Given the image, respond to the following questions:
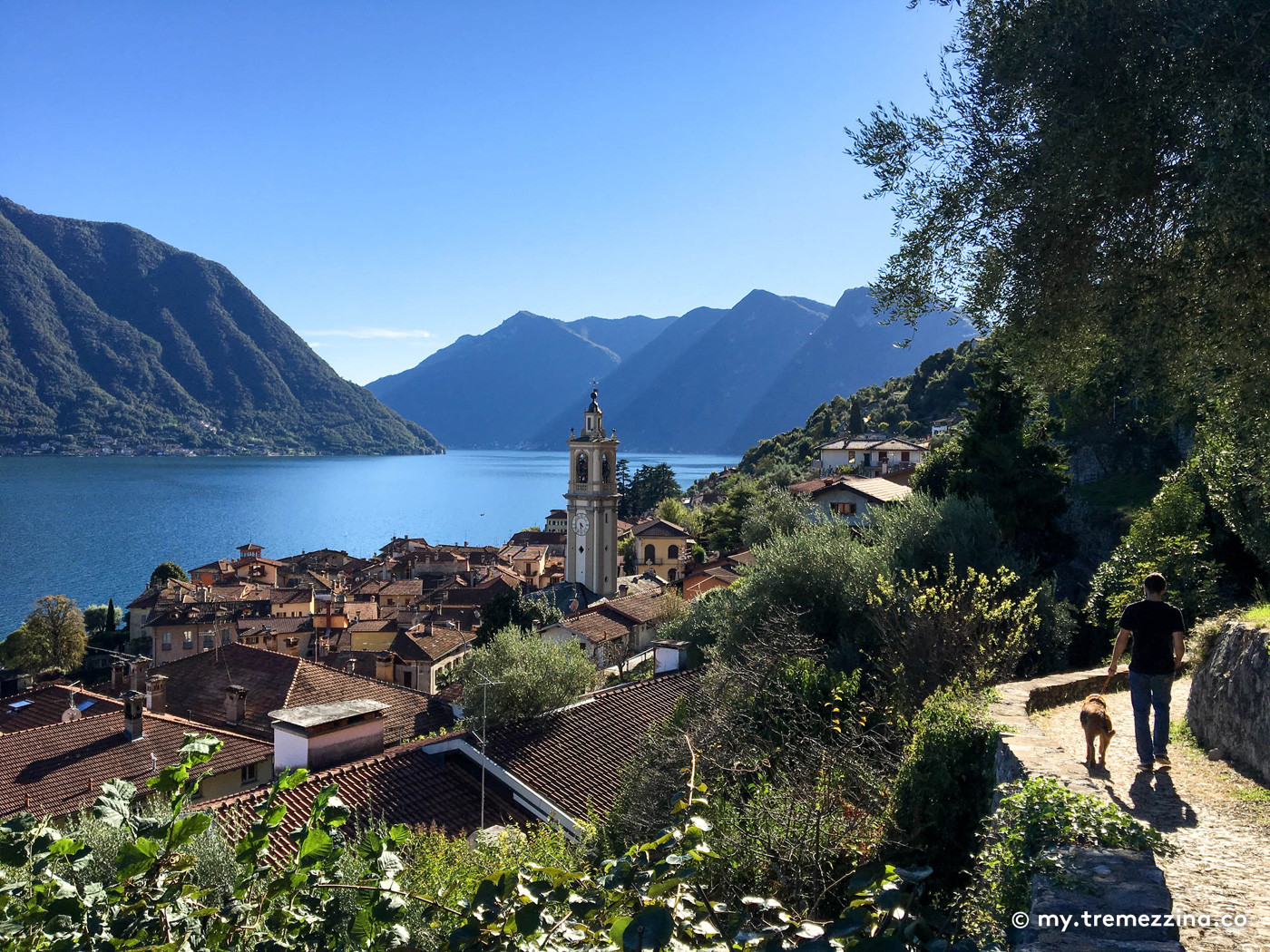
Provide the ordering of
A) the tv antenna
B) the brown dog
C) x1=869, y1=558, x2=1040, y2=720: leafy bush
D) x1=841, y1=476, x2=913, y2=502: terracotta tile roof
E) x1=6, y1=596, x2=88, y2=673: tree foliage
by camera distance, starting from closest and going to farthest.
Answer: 1. the brown dog
2. x1=869, y1=558, x2=1040, y2=720: leafy bush
3. the tv antenna
4. x1=841, y1=476, x2=913, y2=502: terracotta tile roof
5. x1=6, y1=596, x2=88, y2=673: tree foliage

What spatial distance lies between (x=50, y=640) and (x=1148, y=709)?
49.7 metres

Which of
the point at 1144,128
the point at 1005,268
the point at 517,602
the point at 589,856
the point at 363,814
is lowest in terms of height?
the point at 517,602

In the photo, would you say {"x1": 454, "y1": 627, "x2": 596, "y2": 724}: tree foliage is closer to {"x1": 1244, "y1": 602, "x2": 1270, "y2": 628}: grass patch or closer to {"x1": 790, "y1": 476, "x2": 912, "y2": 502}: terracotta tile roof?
{"x1": 1244, "y1": 602, "x2": 1270, "y2": 628}: grass patch

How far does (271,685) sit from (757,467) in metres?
59.0

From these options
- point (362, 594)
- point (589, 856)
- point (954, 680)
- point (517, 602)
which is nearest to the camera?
point (954, 680)

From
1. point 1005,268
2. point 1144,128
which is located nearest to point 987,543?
point 1005,268

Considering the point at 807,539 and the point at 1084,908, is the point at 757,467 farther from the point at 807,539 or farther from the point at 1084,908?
the point at 1084,908

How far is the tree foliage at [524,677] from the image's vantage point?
16484mm

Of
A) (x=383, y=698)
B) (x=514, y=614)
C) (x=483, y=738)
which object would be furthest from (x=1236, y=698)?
(x=514, y=614)

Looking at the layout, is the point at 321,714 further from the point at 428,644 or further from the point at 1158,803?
the point at 428,644

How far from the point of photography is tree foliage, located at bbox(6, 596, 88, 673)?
4109 cm

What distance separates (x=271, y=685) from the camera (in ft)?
66.9

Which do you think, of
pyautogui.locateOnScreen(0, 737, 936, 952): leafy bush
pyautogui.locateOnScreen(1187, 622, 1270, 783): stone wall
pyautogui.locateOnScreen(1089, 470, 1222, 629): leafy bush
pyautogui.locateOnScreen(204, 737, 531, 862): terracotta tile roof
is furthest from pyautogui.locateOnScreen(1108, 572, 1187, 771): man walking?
pyautogui.locateOnScreen(204, 737, 531, 862): terracotta tile roof

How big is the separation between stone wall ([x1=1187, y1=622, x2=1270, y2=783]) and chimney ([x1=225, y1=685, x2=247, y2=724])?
1896 centimetres
